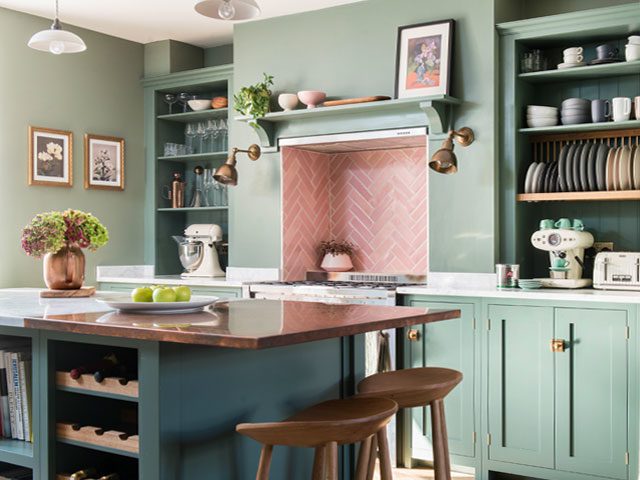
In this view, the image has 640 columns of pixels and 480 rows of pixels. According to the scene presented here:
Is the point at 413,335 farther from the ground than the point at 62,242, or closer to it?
closer to it

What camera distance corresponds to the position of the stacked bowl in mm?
4395

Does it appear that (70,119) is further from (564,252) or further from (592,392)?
(592,392)

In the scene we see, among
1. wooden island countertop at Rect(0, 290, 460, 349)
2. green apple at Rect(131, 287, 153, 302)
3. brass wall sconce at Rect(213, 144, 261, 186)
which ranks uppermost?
brass wall sconce at Rect(213, 144, 261, 186)

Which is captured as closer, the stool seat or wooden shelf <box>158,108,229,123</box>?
the stool seat

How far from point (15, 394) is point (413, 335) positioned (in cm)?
216

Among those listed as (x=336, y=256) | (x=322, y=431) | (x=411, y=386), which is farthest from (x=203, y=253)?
(x=322, y=431)

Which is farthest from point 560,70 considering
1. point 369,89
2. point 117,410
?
point 117,410

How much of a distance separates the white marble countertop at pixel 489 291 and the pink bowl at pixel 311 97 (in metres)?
1.26

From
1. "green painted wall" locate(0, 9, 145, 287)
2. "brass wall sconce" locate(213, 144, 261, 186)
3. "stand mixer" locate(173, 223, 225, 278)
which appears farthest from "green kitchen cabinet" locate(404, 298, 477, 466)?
"green painted wall" locate(0, 9, 145, 287)

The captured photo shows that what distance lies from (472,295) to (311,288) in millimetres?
1001

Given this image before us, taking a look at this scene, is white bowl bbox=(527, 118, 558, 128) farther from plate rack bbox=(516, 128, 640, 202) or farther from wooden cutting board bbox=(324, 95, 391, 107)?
wooden cutting board bbox=(324, 95, 391, 107)

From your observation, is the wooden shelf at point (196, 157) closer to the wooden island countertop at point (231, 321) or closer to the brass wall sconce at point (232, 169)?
the brass wall sconce at point (232, 169)

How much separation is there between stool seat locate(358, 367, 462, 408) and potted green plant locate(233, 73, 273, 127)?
8.40 feet

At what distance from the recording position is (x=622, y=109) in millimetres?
4246
